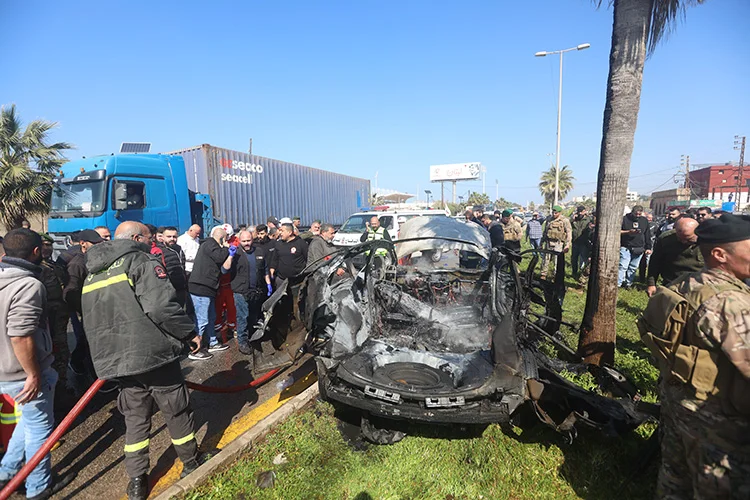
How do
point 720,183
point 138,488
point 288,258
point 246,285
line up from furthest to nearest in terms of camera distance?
point 720,183, point 288,258, point 246,285, point 138,488

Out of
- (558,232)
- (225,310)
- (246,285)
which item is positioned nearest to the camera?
(246,285)

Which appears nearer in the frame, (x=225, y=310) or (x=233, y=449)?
(x=233, y=449)

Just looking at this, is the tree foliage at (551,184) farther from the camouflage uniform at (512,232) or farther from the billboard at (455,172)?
the camouflage uniform at (512,232)

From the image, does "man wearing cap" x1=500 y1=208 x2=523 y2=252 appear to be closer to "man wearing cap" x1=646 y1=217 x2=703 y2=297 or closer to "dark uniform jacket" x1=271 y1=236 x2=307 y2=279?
"man wearing cap" x1=646 y1=217 x2=703 y2=297

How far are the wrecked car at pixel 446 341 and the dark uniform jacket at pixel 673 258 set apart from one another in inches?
57.7

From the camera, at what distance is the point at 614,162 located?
362 cm

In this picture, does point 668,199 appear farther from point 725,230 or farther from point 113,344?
point 113,344

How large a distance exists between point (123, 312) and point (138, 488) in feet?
3.92

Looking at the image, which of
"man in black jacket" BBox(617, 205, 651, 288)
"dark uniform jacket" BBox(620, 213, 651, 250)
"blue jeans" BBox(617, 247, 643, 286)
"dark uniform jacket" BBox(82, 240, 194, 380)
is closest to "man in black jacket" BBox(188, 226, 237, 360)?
"dark uniform jacket" BBox(82, 240, 194, 380)

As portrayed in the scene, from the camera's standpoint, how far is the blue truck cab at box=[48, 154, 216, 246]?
331 inches

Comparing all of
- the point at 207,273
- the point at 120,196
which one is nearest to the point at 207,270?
the point at 207,273

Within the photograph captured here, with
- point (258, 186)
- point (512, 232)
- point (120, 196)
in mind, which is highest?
point (258, 186)

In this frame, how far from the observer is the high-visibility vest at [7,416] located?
2.73 m

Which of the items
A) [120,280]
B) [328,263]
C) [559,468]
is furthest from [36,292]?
[559,468]
